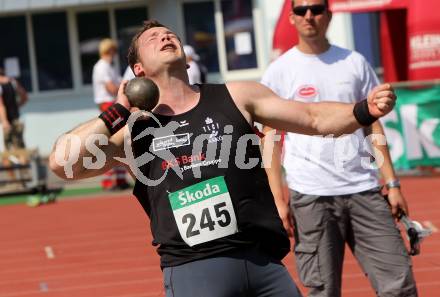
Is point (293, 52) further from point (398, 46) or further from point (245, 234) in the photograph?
point (398, 46)

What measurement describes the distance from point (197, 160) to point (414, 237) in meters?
1.94

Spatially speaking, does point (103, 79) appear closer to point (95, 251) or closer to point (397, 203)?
point (95, 251)

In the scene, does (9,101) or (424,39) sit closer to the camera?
(424,39)

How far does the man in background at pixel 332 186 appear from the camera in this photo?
5.83m

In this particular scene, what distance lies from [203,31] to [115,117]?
16.5 metres

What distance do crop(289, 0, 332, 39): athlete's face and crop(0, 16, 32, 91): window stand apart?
14861mm

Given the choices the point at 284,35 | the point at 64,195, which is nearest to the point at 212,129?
the point at 284,35

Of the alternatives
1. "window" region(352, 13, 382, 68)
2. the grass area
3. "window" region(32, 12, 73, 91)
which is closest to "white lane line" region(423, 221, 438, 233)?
the grass area

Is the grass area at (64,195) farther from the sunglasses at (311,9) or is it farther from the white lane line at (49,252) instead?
the sunglasses at (311,9)

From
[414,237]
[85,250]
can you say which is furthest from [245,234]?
[85,250]

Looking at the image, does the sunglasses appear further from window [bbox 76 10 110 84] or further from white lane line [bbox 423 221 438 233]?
window [bbox 76 10 110 84]

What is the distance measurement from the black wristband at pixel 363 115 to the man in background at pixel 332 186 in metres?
1.47

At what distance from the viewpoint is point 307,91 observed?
587 centimetres

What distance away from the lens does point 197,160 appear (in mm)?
4355
